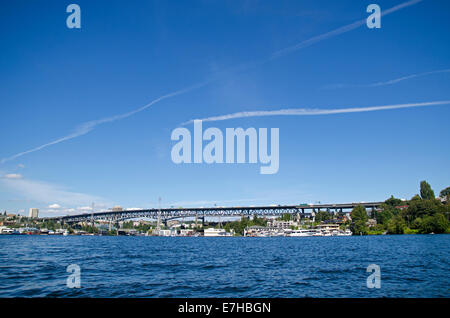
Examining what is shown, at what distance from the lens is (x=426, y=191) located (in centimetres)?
14425

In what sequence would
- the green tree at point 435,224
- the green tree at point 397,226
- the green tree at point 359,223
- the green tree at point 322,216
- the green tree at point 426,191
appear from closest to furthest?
the green tree at point 435,224 → the green tree at point 397,226 → the green tree at point 359,223 → the green tree at point 426,191 → the green tree at point 322,216

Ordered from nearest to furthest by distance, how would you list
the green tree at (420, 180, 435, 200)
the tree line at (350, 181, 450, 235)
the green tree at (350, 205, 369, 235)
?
the tree line at (350, 181, 450, 235) → the green tree at (350, 205, 369, 235) → the green tree at (420, 180, 435, 200)

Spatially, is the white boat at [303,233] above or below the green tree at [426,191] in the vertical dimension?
below

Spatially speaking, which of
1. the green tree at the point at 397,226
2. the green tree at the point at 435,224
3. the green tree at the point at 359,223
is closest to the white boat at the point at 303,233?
the green tree at the point at 359,223

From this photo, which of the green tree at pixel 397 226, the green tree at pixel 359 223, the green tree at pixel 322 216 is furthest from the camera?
the green tree at pixel 322 216

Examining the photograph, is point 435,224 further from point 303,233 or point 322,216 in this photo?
point 322,216

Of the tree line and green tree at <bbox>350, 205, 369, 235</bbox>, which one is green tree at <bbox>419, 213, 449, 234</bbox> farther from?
green tree at <bbox>350, 205, 369, 235</bbox>

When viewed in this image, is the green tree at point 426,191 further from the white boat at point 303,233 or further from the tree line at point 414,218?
the white boat at point 303,233

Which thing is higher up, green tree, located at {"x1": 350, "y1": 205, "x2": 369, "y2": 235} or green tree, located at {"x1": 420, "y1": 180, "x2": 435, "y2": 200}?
green tree, located at {"x1": 420, "y1": 180, "x2": 435, "y2": 200}

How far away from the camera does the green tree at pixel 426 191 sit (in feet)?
470

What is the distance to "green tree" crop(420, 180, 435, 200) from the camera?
143250mm

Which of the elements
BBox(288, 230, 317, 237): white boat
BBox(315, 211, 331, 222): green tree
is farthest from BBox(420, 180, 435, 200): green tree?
BBox(288, 230, 317, 237): white boat
